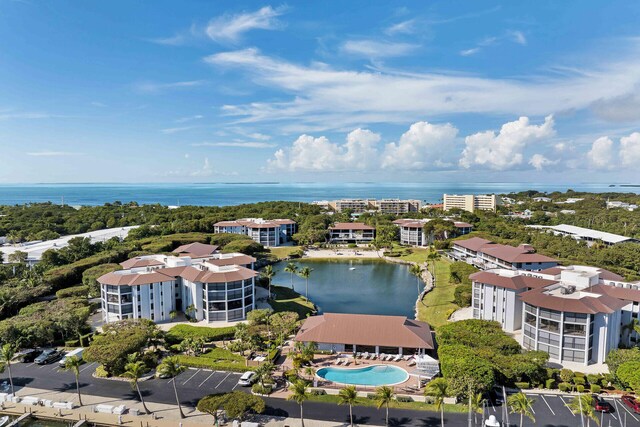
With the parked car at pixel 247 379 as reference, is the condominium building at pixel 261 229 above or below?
above

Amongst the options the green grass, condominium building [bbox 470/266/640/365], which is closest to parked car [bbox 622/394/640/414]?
condominium building [bbox 470/266/640/365]

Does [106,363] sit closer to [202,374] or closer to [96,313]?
[202,374]

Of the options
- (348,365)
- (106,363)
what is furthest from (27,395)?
(348,365)

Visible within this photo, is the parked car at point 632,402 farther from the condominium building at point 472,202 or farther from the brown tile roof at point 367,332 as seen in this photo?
the condominium building at point 472,202

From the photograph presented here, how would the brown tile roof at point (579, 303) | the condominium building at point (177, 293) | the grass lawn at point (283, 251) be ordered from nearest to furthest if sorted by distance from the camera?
the brown tile roof at point (579, 303) → the condominium building at point (177, 293) → the grass lawn at point (283, 251)

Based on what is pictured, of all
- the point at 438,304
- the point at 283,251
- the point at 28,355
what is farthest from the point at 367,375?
the point at 283,251

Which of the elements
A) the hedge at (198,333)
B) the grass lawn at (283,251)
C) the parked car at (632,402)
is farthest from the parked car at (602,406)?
the grass lawn at (283,251)
